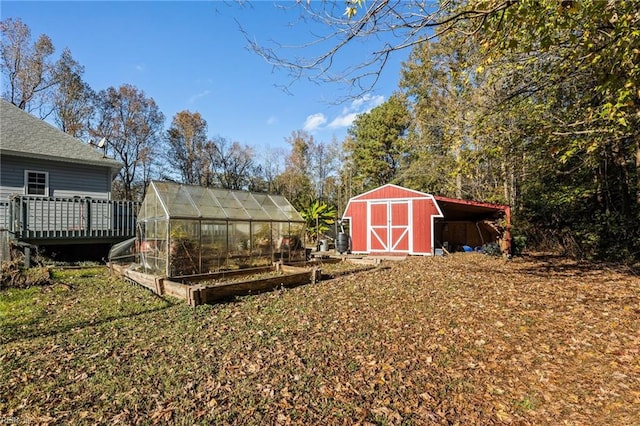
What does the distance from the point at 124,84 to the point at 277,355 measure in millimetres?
33168

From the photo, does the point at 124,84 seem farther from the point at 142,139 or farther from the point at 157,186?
the point at 157,186

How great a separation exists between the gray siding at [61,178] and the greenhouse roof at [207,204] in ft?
19.7

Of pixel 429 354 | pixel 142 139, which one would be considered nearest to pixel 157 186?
pixel 429 354

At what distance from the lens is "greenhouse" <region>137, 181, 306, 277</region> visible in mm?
8828

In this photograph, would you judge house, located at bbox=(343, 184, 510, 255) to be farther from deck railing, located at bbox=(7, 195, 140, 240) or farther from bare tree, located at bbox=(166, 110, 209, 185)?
bare tree, located at bbox=(166, 110, 209, 185)

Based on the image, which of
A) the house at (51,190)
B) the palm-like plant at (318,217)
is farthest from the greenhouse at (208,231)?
the palm-like plant at (318,217)

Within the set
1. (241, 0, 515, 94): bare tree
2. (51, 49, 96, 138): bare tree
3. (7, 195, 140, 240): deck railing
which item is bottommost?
(7, 195, 140, 240): deck railing

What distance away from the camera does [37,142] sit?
44.7 feet

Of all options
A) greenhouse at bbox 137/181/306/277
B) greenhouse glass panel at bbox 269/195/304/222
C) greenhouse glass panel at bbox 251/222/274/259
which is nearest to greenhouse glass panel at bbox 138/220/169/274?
greenhouse at bbox 137/181/306/277

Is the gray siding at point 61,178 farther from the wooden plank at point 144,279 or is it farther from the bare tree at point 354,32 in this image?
the bare tree at point 354,32

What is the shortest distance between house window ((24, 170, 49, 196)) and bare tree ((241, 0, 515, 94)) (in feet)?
46.9

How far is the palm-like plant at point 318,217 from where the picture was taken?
20516 millimetres

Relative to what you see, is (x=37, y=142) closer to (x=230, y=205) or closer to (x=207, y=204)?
(x=207, y=204)

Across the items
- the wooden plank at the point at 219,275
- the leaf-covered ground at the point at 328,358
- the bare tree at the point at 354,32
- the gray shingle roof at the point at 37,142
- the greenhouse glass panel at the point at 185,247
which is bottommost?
the leaf-covered ground at the point at 328,358
